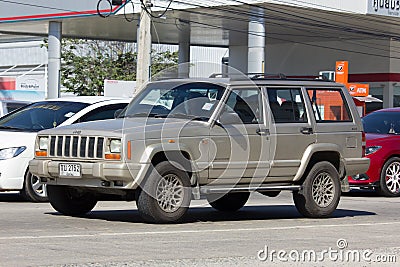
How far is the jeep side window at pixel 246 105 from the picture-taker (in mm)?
11695

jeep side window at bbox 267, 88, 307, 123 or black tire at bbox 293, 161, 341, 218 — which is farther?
black tire at bbox 293, 161, 341, 218

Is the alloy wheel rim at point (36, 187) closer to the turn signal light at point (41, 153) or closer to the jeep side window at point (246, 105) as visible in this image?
the turn signal light at point (41, 153)

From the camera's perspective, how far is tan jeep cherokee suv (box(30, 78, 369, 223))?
1080 centimetres

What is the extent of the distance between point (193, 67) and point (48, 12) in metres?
29.3

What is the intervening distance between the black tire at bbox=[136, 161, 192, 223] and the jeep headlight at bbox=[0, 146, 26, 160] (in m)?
3.70

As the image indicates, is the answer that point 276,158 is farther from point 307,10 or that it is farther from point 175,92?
point 307,10

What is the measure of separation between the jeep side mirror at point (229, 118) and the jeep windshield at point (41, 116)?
376cm

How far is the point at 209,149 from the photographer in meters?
11.3

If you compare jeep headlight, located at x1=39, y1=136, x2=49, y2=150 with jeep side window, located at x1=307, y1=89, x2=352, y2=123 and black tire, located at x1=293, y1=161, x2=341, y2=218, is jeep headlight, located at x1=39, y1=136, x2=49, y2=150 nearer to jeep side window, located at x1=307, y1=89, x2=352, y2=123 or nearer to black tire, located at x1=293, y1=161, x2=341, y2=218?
black tire, located at x1=293, y1=161, x2=341, y2=218

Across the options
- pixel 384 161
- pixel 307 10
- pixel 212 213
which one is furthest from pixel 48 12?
pixel 212 213

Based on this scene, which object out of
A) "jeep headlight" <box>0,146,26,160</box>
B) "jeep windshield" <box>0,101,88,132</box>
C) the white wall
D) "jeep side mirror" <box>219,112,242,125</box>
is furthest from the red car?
the white wall

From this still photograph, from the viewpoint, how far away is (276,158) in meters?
12.0

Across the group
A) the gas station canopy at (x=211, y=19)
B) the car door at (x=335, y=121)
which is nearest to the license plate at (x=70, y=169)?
the car door at (x=335, y=121)

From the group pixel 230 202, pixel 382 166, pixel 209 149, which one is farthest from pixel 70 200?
pixel 382 166
